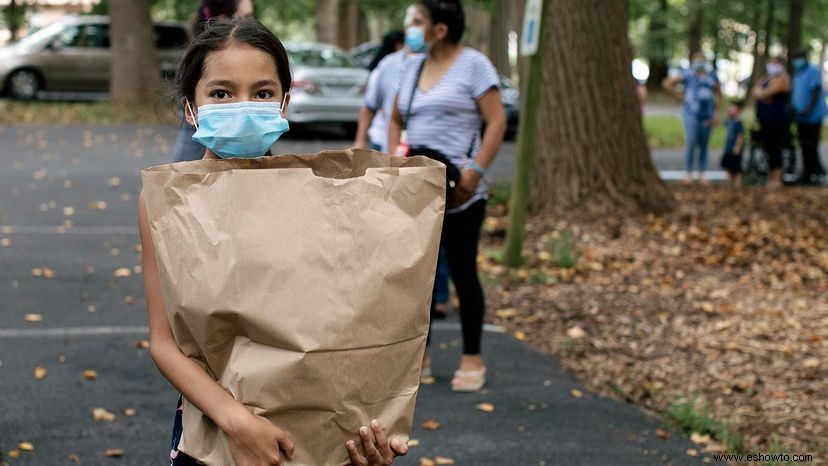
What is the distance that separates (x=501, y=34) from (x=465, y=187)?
21778 millimetres

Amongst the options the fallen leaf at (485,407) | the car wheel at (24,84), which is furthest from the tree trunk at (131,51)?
the fallen leaf at (485,407)

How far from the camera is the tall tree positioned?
43250mm

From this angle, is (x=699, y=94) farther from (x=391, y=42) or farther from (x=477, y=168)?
(x=477, y=168)

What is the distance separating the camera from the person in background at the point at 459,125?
18.6 ft

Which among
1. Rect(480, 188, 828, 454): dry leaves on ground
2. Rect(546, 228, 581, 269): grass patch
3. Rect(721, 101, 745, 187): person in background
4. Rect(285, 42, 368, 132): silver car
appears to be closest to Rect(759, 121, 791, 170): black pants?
Rect(721, 101, 745, 187): person in background

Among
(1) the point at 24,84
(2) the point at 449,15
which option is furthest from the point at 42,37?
(2) the point at 449,15

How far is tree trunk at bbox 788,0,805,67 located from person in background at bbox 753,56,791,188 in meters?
4.78

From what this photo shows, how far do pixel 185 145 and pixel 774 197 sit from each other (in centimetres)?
884

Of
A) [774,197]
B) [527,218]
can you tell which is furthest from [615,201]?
[774,197]

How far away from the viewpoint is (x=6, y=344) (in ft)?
21.5

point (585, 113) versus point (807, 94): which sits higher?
point (807, 94)

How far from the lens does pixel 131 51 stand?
22.2 metres

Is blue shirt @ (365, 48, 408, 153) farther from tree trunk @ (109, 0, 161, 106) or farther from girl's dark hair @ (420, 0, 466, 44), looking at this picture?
tree trunk @ (109, 0, 161, 106)

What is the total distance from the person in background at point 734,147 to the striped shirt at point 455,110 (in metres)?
10.3
